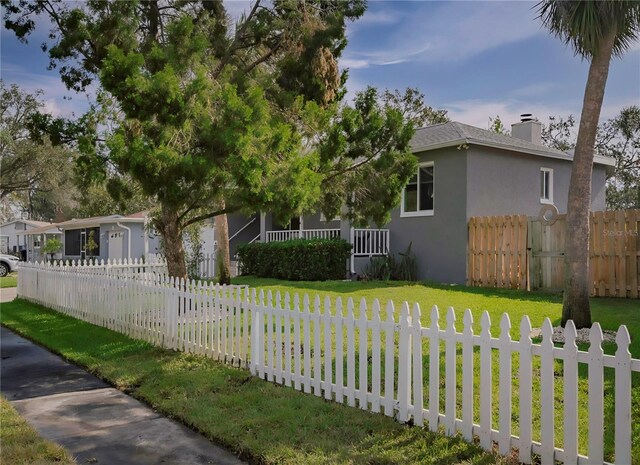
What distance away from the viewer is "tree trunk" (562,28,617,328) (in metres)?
7.83

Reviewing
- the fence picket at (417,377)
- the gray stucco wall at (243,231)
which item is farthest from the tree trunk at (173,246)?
the gray stucco wall at (243,231)

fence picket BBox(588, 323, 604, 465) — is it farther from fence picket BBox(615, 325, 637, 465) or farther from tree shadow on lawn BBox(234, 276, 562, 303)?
tree shadow on lawn BBox(234, 276, 562, 303)

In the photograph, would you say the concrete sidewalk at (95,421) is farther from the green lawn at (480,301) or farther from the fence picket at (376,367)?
the green lawn at (480,301)

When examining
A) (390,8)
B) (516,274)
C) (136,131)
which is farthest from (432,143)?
(136,131)

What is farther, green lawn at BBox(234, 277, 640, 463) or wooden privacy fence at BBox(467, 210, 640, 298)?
wooden privacy fence at BBox(467, 210, 640, 298)

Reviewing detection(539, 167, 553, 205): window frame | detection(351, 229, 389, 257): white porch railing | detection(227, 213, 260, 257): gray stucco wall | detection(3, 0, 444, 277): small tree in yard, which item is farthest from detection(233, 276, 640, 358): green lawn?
detection(227, 213, 260, 257): gray stucco wall

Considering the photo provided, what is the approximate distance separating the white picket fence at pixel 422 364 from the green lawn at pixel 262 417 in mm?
176

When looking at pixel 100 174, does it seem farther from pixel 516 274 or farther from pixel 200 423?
pixel 516 274

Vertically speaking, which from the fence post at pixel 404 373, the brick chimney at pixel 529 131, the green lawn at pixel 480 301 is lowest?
the green lawn at pixel 480 301

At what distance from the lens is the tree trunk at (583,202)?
7.83 meters

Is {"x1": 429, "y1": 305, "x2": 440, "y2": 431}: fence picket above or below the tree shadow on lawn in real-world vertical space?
above

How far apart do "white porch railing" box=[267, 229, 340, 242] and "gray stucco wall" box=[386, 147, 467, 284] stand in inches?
108

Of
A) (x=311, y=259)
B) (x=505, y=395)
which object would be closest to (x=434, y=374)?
(x=505, y=395)

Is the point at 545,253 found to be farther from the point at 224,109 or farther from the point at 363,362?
the point at 363,362
